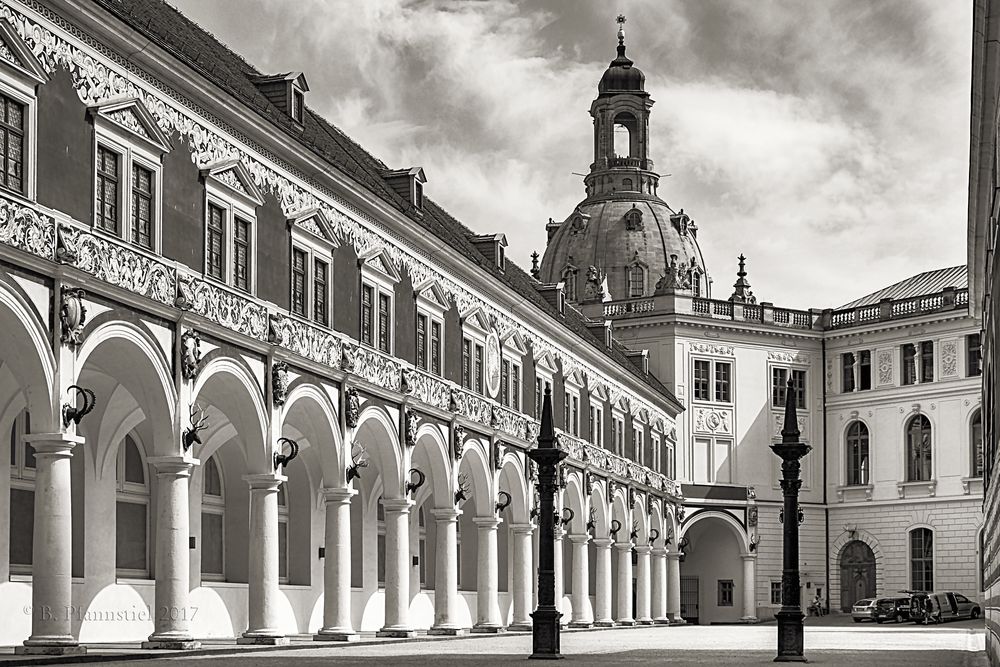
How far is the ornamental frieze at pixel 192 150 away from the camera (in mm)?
21562

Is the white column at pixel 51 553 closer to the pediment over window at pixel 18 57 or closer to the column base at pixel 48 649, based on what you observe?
the column base at pixel 48 649

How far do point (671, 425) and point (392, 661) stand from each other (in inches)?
1828

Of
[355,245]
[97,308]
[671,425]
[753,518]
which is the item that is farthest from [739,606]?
[97,308]

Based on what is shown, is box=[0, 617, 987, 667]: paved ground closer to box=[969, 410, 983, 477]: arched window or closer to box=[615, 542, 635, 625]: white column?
box=[615, 542, 635, 625]: white column

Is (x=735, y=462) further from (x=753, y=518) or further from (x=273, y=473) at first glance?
(x=273, y=473)

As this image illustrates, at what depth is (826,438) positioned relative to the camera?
74.9 metres

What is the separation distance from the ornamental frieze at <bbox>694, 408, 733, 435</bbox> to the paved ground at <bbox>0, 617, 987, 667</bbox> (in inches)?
1320

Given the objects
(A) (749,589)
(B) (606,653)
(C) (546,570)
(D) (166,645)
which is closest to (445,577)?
(B) (606,653)

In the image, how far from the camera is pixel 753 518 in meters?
71.4

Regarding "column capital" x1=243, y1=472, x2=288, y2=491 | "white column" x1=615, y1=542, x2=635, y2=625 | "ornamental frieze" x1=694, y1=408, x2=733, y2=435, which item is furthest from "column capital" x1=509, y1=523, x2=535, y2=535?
"ornamental frieze" x1=694, y1=408, x2=733, y2=435

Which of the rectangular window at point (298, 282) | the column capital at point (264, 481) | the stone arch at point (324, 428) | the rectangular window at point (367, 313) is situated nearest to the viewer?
the column capital at point (264, 481)

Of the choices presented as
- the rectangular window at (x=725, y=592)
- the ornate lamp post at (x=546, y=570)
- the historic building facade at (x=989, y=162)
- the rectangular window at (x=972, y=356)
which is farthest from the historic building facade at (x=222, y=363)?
the rectangular window at (x=972, y=356)

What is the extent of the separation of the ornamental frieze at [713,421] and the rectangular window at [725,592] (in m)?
6.86

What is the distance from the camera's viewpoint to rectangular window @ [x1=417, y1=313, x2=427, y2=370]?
124ft
